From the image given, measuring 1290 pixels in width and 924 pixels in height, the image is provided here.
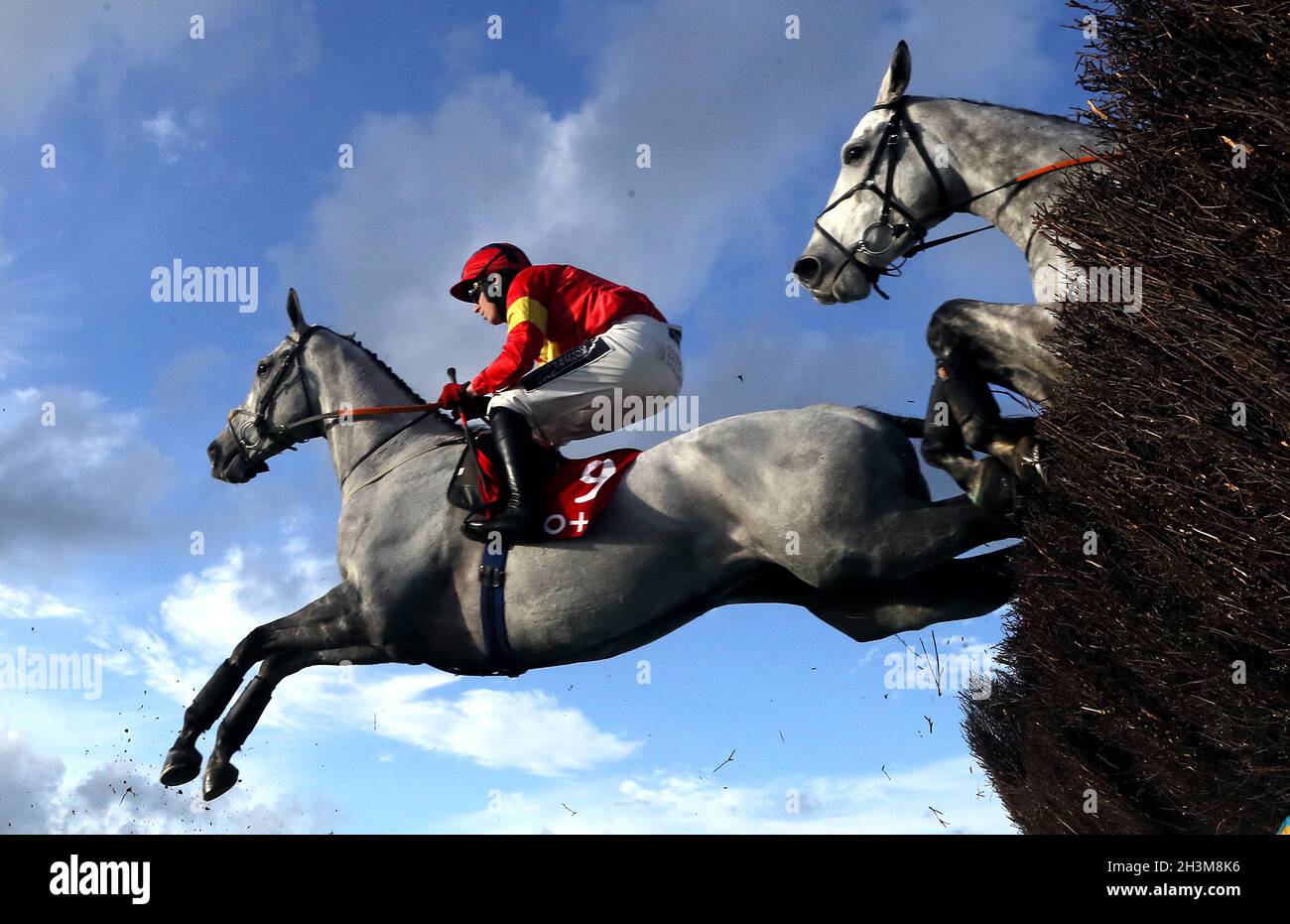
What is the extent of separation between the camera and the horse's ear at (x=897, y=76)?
266 inches

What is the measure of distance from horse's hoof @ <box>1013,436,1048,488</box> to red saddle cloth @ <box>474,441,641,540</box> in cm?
200

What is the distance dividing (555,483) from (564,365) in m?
0.69

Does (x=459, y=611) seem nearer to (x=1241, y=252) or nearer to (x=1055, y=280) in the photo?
(x=1055, y=280)

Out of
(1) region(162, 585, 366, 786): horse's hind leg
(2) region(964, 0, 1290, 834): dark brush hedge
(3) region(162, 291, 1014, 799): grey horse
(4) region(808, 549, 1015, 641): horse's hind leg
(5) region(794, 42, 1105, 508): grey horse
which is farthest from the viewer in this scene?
(1) region(162, 585, 366, 786): horse's hind leg

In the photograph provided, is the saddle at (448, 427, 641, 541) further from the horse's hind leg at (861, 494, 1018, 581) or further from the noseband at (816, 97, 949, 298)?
the noseband at (816, 97, 949, 298)

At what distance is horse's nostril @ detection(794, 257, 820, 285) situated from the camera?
266 inches

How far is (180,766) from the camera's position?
21.6 feet

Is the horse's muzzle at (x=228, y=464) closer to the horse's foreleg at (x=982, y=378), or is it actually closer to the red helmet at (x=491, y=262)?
the red helmet at (x=491, y=262)

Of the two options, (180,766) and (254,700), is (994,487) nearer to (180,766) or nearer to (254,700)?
(254,700)

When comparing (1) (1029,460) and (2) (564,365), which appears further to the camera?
(2) (564,365)

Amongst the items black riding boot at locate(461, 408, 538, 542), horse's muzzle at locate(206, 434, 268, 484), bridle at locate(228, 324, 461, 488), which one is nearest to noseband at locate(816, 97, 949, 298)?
black riding boot at locate(461, 408, 538, 542)

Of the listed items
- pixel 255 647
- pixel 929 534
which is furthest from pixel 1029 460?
pixel 255 647

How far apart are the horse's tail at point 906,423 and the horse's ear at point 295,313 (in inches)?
152
